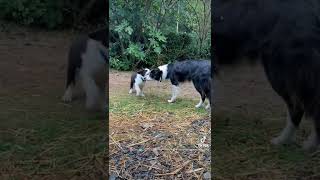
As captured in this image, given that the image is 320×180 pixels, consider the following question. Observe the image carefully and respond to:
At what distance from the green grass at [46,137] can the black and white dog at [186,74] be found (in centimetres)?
63

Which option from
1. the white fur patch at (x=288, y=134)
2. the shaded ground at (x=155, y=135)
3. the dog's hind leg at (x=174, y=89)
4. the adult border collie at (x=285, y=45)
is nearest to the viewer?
the adult border collie at (x=285, y=45)

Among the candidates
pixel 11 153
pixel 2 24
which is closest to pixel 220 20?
pixel 2 24

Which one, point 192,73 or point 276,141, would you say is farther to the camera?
point 192,73

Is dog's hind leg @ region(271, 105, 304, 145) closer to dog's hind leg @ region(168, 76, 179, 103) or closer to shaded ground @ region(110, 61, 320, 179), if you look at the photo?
shaded ground @ region(110, 61, 320, 179)

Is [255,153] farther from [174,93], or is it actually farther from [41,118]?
[41,118]

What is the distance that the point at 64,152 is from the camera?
1817mm

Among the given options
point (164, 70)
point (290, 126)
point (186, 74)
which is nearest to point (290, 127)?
point (290, 126)

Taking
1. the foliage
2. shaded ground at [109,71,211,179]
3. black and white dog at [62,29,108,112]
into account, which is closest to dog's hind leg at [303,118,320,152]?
shaded ground at [109,71,211,179]

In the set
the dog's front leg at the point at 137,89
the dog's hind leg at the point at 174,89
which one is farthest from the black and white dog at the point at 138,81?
the dog's hind leg at the point at 174,89

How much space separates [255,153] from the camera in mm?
Result: 1785

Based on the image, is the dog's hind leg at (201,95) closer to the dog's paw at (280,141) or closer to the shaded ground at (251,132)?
the shaded ground at (251,132)

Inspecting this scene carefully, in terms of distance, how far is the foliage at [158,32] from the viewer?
7.49ft

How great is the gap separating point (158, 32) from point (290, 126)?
0.94 metres

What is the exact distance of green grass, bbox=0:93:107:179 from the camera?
1801mm
